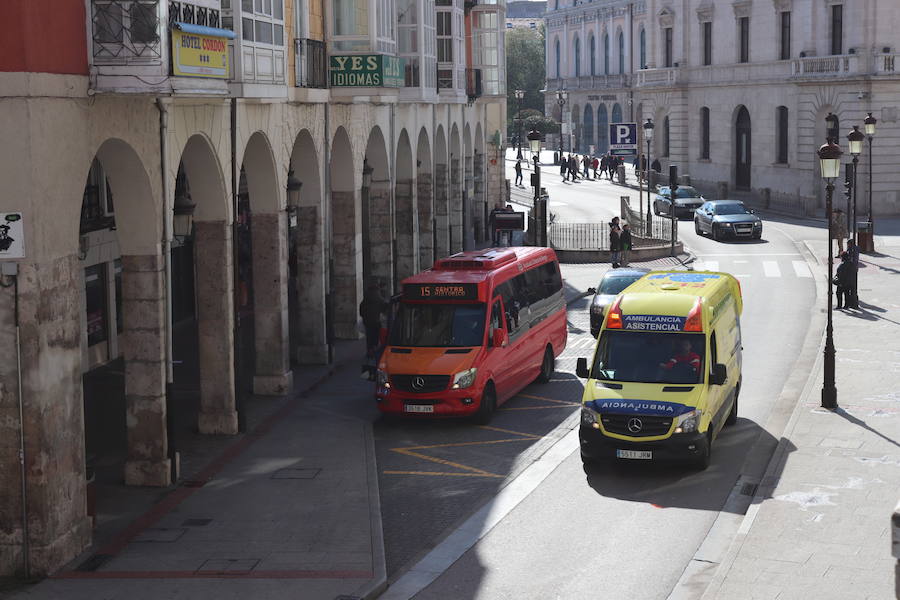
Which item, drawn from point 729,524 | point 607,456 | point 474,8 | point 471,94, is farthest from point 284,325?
point 474,8

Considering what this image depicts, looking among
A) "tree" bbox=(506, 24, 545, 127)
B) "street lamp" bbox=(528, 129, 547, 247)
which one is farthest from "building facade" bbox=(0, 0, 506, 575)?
"tree" bbox=(506, 24, 545, 127)

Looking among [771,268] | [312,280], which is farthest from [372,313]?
[771,268]

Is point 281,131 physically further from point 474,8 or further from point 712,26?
point 712,26

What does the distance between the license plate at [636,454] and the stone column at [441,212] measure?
25.4 m

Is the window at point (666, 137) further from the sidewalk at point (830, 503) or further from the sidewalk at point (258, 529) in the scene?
the sidewalk at point (258, 529)

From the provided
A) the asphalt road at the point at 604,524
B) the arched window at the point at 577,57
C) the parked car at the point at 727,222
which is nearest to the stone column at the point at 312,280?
the asphalt road at the point at 604,524

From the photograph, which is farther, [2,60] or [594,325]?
[594,325]

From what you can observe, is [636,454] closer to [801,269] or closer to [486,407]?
[486,407]

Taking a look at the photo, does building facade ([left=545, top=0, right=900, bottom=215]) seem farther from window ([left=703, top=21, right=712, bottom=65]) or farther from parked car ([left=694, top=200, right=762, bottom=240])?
parked car ([left=694, top=200, right=762, bottom=240])

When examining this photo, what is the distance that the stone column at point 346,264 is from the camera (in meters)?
30.9

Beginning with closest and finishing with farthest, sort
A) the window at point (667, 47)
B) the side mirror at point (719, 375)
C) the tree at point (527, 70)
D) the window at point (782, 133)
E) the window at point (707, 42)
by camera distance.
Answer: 1. the side mirror at point (719, 375)
2. the window at point (782, 133)
3. the window at point (707, 42)
4. the window at point (667, 47)
5. the tree at point (527, 70)

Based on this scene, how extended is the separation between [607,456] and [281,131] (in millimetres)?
10019

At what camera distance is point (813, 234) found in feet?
179

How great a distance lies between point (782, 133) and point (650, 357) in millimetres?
50632
